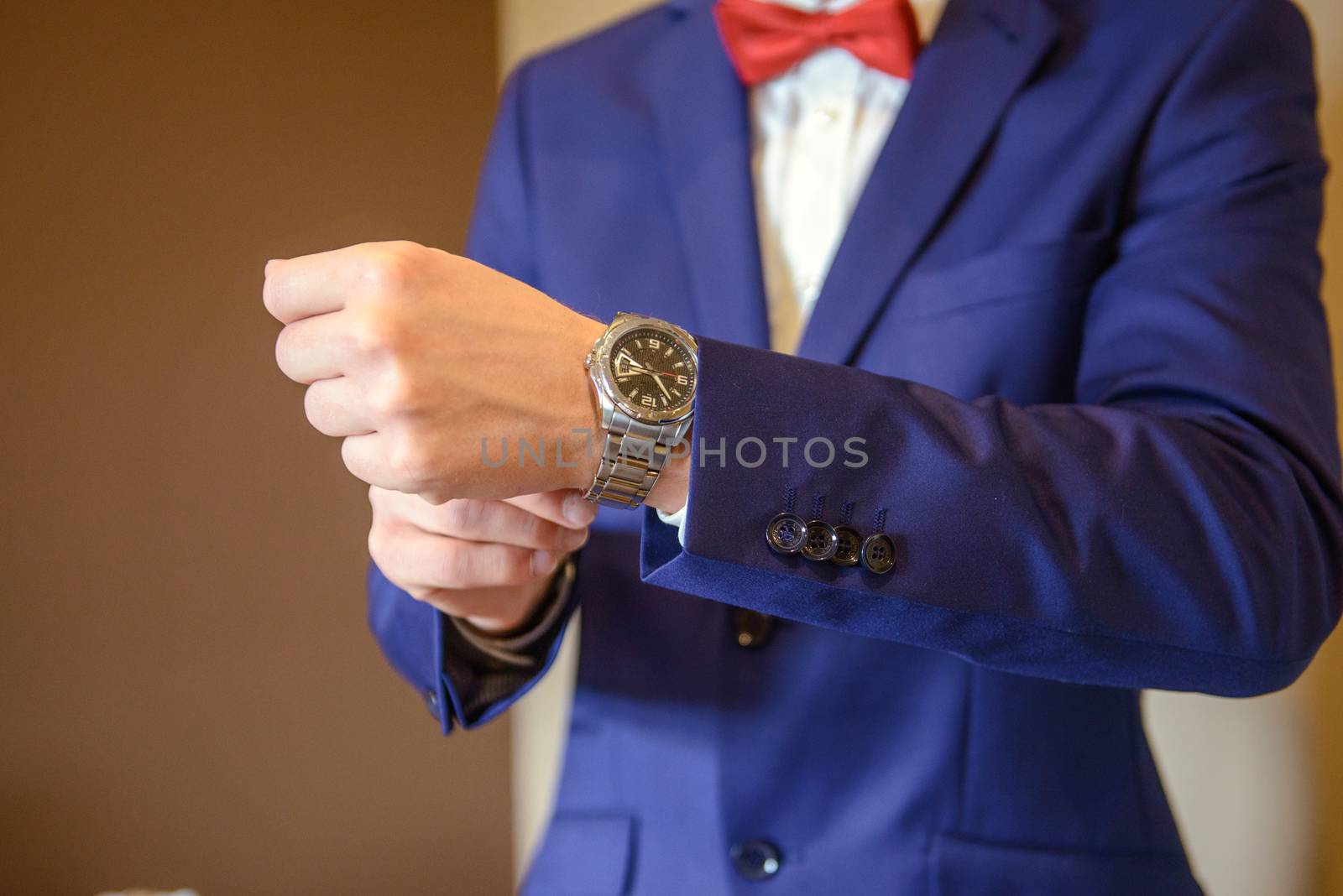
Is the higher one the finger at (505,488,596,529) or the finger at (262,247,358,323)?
the finger at (262,247,358,323)

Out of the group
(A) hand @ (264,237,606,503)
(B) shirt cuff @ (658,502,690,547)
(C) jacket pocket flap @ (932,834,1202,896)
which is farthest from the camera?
(C) jacket pocket flap @ (932,834,1202,896)

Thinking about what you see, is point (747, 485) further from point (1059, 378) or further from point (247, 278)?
point (247, 278)

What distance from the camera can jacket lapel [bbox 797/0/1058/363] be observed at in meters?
0.89

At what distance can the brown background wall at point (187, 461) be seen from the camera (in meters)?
1.04

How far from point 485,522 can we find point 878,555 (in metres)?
0.28

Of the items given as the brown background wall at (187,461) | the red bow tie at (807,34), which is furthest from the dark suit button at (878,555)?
the brown background wall at (187,461)

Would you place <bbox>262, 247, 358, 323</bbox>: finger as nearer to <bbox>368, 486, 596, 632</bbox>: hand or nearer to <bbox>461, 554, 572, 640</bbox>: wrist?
<bbox>368, 486, 596, 632</bbox>: hand

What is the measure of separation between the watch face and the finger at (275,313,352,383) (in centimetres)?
16

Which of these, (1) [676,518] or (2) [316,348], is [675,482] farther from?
(2) [316,348]

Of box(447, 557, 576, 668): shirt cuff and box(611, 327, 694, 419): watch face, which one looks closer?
box(611, 327, 694, 419): watch face

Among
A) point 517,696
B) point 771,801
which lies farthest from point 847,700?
point 517,696

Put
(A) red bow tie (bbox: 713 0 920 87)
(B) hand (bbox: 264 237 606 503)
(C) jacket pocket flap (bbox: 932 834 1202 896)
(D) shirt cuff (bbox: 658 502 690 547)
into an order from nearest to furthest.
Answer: (B) hand (bbox: 264 237 606 503), (D) shirt cuff (bbox: 658 502 690 547), (C) jacket pocket flap (bbox: 932 834 1202 896), (A) red bow tie (bbox: 713 0 920 87)

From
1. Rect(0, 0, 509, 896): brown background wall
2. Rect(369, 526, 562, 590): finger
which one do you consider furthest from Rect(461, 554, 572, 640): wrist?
Rect(0, 0, 509, 896): brown background wall

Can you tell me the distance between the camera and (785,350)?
3.30 ft
